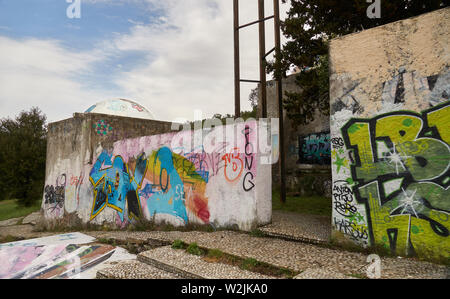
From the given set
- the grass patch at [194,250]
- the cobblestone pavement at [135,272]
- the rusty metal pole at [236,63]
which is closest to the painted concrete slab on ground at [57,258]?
the cobblestone pavement at [135,272]

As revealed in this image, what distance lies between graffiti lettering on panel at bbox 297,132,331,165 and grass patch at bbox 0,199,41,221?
15238 millimetres

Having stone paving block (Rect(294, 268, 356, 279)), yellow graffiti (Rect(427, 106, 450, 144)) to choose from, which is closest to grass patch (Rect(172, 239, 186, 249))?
stone paving block (Rect(294, 268, 356, 279))

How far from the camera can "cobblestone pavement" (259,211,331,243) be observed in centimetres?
459

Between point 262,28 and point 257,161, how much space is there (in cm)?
557

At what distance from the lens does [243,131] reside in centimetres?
540

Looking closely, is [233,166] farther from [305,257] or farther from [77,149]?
[77,149]

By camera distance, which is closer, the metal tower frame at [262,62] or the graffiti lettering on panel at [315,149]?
the metal tower frame at [262,62]

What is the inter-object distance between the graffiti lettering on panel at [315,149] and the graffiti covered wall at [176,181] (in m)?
5.15

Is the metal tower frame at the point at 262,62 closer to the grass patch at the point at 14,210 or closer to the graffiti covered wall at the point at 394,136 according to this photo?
the graffiti covered wall at the point at 394,136

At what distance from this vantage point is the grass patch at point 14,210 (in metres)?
16.1

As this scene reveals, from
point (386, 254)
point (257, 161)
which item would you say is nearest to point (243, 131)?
point (257, 161)

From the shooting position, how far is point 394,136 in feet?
12.8

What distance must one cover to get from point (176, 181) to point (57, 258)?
9.11 ft

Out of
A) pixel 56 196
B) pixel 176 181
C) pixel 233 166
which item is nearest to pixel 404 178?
pixel 233 166
